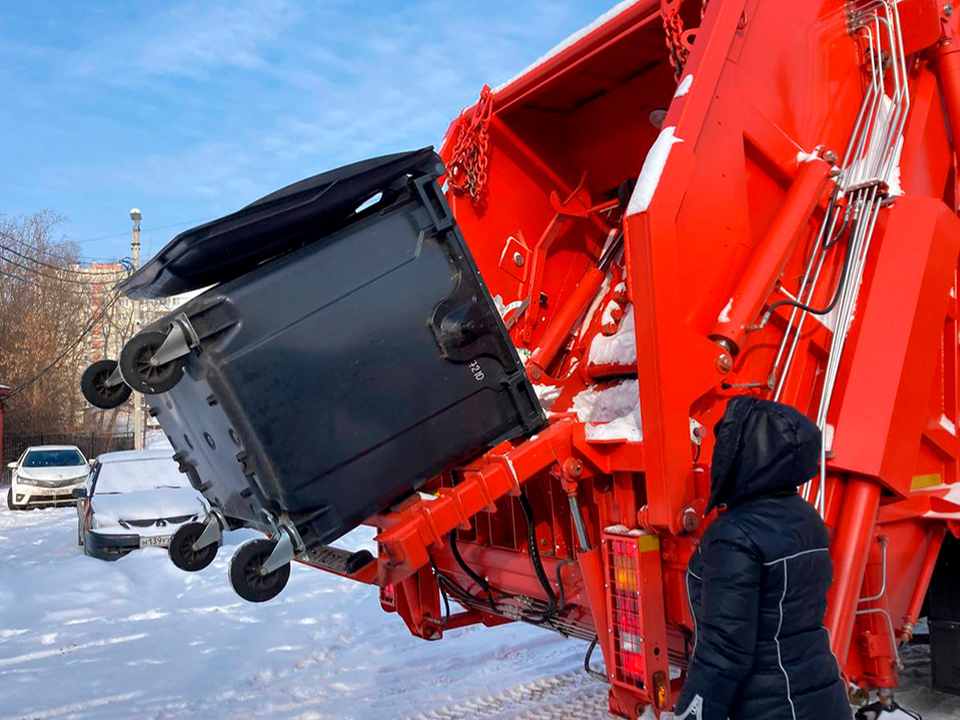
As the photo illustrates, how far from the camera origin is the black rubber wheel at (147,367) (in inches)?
91.6

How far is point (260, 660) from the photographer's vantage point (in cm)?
495

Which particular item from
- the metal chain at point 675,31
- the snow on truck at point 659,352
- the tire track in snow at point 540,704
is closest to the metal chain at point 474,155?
the snow on truck at point 659,352

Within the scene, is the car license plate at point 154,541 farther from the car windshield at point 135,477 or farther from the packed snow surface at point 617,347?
the packed snow surface at point 617,347

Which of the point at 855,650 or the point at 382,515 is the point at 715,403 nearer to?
the point at 855,650

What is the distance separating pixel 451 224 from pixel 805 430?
1.27 m

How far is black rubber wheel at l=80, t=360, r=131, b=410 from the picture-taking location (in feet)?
8.85

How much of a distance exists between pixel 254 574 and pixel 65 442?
85.8 ft

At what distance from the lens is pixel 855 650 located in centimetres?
274

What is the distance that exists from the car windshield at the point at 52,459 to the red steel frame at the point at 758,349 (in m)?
15.4

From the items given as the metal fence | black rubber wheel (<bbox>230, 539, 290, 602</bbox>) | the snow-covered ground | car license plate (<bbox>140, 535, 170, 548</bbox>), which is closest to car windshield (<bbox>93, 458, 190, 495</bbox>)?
car license plate (<bbox>140, 535, 170, 548</bbox>)

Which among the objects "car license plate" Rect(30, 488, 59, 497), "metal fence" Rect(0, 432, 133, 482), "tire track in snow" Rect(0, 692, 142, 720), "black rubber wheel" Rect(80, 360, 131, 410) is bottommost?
"metal fence" Rect(0, 432, 133, 482)

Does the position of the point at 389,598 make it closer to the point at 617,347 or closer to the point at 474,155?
the point at 617,347

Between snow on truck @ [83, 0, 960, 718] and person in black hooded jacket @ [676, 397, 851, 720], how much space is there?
1.46ft

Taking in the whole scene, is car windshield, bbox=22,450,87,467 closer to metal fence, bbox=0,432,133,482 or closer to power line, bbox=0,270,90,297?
metal fence, bbox=0,432,133,482
